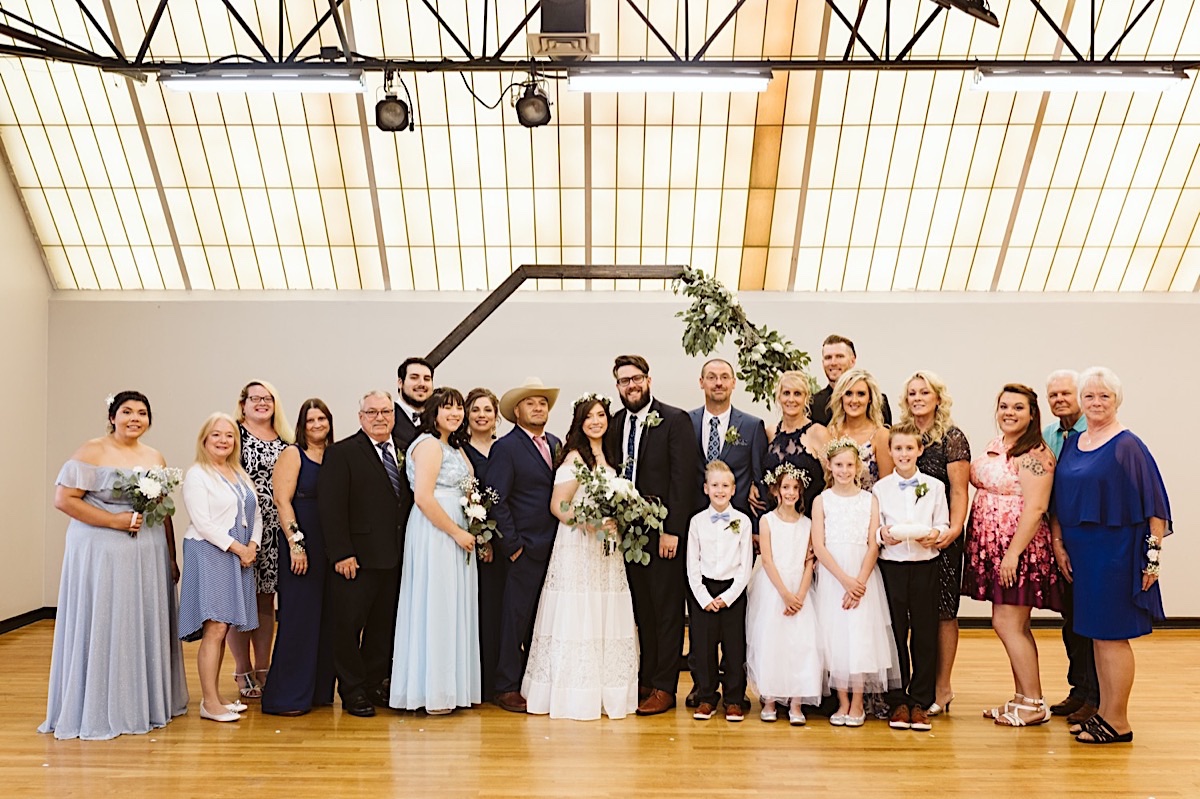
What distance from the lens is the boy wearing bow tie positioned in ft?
17.7

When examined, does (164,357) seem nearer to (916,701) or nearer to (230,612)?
(230,612)

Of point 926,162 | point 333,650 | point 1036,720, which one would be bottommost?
point 1036,720

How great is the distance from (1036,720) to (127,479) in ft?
15.0

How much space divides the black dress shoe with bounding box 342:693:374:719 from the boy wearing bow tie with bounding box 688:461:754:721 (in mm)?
1639

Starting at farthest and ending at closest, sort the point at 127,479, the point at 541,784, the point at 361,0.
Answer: the point at 361,0
the point at 127,479
the point at 541,784

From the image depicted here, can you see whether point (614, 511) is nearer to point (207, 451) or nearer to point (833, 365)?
point (833, 365)

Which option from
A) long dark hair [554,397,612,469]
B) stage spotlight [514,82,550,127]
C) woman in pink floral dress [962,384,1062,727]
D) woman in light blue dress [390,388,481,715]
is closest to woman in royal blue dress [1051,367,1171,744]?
woman in pink floral dress [962,384,1062,727]

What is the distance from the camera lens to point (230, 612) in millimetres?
5270

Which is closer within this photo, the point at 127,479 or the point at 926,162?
the point at 127,479

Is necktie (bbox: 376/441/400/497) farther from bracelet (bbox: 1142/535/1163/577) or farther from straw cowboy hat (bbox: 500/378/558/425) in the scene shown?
bracelet (bbox: 1142/535/1163/577)

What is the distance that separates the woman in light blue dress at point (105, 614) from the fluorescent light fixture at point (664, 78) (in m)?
3.23

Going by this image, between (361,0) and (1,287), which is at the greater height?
(361,0)

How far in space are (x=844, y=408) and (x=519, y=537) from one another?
5.95ft

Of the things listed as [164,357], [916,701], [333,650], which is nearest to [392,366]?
[164,357]
